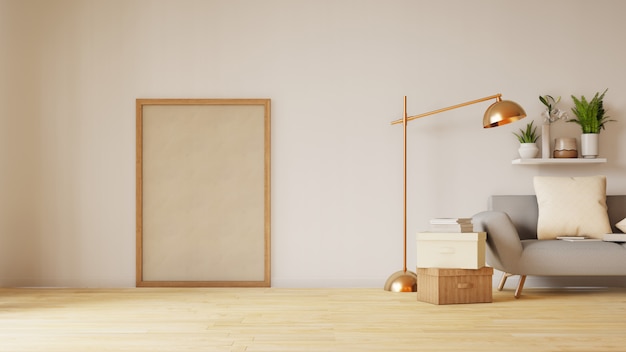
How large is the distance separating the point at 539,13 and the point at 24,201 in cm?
458

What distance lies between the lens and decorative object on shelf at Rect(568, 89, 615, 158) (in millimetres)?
5164

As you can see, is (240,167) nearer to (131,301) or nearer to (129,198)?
(129,198)

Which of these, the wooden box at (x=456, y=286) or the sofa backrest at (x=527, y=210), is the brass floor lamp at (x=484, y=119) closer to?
the wooden box at (x=456, y=286)

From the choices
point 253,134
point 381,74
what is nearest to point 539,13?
point 381,74

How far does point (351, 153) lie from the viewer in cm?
538

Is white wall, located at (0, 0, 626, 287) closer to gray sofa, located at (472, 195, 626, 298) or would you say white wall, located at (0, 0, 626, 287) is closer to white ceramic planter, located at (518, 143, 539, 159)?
white ceramic planter, located at (518, 143, 539, 159)

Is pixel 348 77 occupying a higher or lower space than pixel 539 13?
lower

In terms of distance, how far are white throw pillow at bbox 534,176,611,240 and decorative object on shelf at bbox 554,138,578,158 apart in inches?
9.1

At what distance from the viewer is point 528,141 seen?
5238mm

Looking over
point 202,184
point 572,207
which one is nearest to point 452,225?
point 572,207

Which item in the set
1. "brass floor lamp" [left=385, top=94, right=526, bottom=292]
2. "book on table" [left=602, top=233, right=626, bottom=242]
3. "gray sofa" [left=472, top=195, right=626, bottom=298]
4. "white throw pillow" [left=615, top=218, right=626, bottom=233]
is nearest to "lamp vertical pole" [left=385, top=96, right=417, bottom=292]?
"brass floor lamp" [left=385, top=94, right=526, bottom=292]

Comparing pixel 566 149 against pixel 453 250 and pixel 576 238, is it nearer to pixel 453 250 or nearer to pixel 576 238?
pixel 576 238

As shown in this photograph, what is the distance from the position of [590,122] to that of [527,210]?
0.89 meters

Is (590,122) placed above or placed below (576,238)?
above
